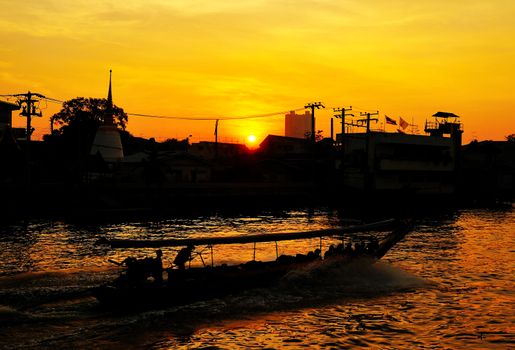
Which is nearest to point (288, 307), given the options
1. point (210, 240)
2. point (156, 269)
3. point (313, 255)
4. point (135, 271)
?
point (313, 255)

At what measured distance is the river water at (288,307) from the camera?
20.3m

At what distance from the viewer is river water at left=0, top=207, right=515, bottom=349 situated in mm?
20341

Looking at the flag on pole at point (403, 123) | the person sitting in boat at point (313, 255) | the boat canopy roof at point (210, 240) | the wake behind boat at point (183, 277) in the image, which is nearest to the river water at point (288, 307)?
the wake behind boat at point (183, 277)

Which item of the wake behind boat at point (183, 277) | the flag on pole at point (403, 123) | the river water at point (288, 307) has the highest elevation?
the flag on pole at point (403, 123)

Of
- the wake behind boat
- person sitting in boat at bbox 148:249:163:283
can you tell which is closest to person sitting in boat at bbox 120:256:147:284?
the wake behind boat

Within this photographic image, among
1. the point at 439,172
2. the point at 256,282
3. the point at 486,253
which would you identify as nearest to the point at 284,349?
the point at 256,282

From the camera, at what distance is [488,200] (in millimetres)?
96500

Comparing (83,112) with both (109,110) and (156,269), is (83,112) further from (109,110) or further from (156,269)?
(156,269)

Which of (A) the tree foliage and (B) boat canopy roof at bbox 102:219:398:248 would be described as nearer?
(B) boat canopy roof at bbox 102:219:398:248

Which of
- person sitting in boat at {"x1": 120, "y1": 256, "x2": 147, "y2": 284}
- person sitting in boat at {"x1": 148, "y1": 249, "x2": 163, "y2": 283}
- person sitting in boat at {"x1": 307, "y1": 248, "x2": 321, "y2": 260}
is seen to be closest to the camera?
person sitting in boat at {"x1": 120, "y1": 256, "x2": 147, "y2": 284}

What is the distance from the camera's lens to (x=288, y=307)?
24.4 meters

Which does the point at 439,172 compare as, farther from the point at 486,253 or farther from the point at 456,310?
the point at 456,310

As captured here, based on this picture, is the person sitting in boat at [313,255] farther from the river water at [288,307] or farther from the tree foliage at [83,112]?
the tree foliage at [83,112]

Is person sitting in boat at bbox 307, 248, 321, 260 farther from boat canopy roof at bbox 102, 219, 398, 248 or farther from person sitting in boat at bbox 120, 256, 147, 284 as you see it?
person sitting in boat at bbox 120, 256, 147, 284
